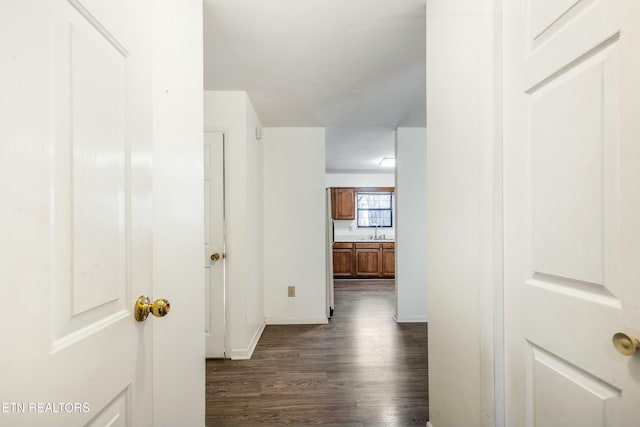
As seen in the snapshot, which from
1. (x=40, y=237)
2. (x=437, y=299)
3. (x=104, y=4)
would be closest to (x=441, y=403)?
(x=437, y=299)

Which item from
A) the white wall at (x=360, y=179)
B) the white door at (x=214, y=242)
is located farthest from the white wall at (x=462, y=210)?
the white wall at (x=360, y=179)

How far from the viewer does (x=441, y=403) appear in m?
1.47

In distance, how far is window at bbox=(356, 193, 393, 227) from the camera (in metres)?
7.32

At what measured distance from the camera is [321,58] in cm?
217

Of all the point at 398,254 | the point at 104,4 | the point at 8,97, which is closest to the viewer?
the point at 8,97

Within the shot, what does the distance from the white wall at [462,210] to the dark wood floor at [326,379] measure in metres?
0.50

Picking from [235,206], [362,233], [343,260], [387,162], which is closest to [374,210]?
[362,233]

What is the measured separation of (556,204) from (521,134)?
10.6 inches

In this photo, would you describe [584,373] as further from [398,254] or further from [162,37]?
[398,254]

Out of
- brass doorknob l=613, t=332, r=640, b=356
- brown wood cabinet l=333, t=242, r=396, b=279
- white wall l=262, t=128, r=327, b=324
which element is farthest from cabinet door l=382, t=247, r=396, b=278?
brass doorknob l=613, t=332, r=640, b=356

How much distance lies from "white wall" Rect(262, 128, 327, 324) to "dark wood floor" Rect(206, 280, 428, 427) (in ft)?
1.36

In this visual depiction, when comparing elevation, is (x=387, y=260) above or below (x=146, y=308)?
below

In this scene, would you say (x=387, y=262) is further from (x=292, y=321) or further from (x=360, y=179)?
(x=292, y=321)

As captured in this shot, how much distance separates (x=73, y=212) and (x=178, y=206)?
55 cm
